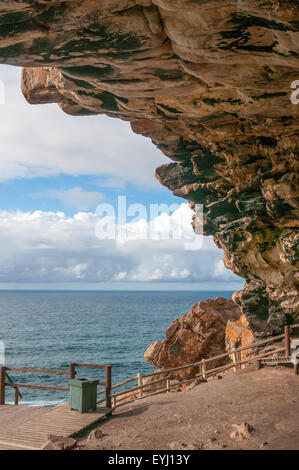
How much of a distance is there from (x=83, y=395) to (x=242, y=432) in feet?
16.0

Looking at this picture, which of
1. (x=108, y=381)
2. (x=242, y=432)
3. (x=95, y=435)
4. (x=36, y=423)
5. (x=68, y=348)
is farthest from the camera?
(x=68, y=348)

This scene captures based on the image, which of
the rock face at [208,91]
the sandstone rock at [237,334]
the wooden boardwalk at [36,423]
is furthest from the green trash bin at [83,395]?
the sandstone rock at [237,334]

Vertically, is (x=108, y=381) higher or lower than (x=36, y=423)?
higher

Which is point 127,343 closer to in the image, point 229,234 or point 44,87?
point 229,234

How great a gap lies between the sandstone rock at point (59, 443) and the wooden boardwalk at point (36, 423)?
8.6 inches

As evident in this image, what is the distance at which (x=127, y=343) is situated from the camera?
70.8 m

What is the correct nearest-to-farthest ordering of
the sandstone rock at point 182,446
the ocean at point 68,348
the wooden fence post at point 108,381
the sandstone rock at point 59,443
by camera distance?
the sandstone rock at point 182,446, the sandstone rock at point 59,443, the wooden fence post at point 108,381, the ocean at point 68,348

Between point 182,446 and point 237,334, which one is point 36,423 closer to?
point 182,446

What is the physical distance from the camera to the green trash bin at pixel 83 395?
35.9 feet

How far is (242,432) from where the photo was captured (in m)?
8.68

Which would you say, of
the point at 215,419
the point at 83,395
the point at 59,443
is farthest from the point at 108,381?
the point at 215,419

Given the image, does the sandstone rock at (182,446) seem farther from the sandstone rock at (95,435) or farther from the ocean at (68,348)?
the ocean at (68,348)

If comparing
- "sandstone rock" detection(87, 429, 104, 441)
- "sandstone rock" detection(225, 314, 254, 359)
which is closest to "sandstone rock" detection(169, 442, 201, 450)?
"sandstone rock" detection(87, 429, 104, 441)

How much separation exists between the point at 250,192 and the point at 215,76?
340 inches
